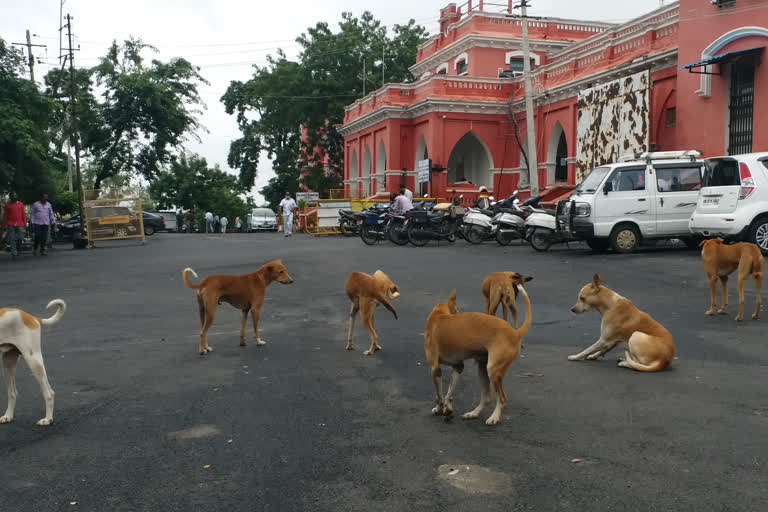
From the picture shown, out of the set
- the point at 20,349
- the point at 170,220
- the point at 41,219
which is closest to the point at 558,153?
the point at 41,219

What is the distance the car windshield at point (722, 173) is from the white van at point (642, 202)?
1328mm

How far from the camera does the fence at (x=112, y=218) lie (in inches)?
1073

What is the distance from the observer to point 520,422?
501 centimetres

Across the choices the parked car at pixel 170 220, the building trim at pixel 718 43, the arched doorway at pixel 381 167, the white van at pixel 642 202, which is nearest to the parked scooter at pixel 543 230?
the white van at pixel 642 202

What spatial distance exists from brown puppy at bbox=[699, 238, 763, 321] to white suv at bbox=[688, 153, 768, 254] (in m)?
5.94

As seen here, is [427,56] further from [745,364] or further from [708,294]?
[745,364]

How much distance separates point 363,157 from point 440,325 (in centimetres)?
3829

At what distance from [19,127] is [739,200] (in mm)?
19360

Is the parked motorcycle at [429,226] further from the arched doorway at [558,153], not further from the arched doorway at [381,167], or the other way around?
the arched doorway at [381,167]

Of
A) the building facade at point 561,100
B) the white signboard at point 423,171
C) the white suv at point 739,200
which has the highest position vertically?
the building facade at point 561,100

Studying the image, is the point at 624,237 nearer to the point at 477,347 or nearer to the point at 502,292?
the point at 502,292

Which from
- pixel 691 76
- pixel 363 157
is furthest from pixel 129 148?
pixel 691 76

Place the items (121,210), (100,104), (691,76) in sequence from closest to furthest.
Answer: (691,76)
(121,210)
(100,104)

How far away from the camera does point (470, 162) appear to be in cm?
3869
